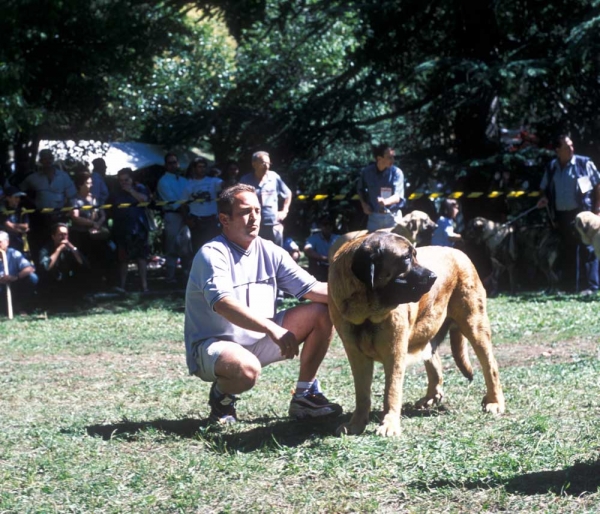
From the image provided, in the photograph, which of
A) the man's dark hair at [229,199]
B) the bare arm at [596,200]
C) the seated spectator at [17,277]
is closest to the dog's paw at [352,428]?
the man's dark hair at [229,199]

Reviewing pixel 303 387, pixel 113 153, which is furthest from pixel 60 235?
pixel 113 153

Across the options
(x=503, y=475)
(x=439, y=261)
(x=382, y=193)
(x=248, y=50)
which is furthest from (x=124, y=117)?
(x=503, y=475)

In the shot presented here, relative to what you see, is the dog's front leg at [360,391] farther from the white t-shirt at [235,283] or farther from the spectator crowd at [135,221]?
the spectator crowd at [135,221]

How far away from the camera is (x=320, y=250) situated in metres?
13.8

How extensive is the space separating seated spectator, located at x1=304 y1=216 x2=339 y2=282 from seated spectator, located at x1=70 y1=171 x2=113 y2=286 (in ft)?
10.2

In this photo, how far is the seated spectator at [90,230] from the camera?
1380 cm

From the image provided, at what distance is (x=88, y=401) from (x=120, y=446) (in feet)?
5.44

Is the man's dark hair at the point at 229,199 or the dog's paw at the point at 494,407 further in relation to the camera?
the dog's paw at the point at 494,407

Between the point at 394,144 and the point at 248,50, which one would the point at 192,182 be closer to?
the point at 394,144

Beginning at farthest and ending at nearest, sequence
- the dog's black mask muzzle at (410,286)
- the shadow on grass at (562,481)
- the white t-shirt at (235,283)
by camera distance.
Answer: the white t-shirt at (235,283)
the dog's black mask muzzle at (410,286)
the shadow on grass at (562,481)

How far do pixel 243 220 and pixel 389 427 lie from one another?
4.80ft

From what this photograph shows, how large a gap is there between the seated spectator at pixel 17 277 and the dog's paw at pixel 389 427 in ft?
26.9

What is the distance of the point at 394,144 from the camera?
1542cm

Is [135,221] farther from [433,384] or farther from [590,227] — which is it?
[433,384]
